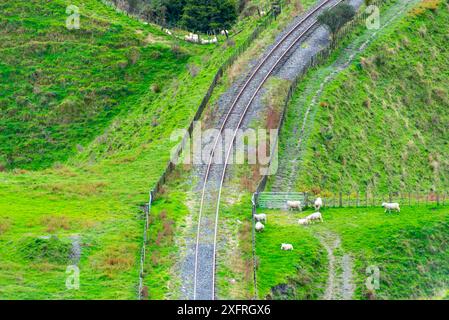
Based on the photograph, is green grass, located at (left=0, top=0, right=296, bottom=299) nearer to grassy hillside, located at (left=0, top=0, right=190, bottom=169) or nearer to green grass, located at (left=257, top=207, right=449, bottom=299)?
grassy hillside, located at (left=0, top=0, right=190, bottom=169)

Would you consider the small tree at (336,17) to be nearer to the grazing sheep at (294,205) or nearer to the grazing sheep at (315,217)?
the grazing sheep at (294,205)

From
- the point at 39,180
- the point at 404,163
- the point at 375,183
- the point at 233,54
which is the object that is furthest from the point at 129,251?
the point at 233,54

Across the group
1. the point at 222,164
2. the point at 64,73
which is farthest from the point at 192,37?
the point at 222,164

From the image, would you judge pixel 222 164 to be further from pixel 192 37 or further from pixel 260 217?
pixel 192 37

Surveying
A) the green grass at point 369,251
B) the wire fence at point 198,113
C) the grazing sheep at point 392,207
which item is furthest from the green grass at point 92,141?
the grazing sheep at point 392,207

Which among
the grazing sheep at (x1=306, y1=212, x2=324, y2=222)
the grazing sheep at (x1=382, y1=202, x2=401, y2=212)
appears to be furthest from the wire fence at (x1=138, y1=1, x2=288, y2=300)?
the grazing sheep at (x1=382, y1=202, x2=401, y2=212)
